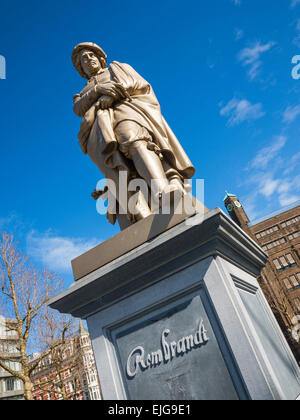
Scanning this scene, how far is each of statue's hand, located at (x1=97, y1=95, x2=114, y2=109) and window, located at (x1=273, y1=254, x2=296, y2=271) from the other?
4286 cm

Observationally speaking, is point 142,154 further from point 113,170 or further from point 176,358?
point 176,358

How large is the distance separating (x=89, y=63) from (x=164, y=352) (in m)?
3.62

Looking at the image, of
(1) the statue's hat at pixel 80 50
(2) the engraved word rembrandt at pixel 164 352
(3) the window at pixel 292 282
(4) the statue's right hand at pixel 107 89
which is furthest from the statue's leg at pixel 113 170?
(3) the window at pixel 292 282

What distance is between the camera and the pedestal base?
5.49 feet

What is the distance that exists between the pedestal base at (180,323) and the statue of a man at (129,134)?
0.61m

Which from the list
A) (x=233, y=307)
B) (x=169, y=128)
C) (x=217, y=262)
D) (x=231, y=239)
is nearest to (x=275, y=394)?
(x=233, y=307)

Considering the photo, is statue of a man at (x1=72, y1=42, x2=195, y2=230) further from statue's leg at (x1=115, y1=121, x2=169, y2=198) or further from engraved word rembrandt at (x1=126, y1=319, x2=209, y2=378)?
engraved word rembrandt at (x1=126, y1=319, x2=209, y2=378)

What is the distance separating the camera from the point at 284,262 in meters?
41.2

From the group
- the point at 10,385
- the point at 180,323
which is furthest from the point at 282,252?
the point at 180,323

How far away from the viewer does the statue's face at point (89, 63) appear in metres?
3.92

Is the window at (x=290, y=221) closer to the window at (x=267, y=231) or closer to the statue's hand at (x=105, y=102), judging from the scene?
the window at (x=267, y=231)
